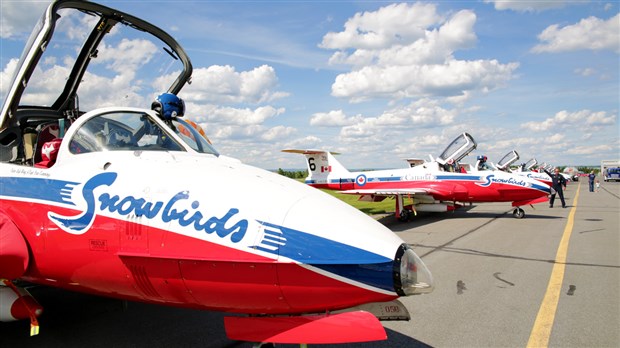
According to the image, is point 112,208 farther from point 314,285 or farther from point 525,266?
point 525,266

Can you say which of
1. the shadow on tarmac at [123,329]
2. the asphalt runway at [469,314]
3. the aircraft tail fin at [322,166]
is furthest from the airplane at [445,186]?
the shadow on tarmac at [123,329]

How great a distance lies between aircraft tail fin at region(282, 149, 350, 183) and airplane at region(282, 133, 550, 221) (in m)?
1.04

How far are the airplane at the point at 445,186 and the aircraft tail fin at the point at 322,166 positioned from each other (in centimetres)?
104

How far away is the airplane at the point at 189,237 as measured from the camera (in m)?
2.75

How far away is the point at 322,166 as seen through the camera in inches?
880

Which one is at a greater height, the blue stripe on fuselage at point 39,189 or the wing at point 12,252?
the blue stripe on fuselage at point 39,189

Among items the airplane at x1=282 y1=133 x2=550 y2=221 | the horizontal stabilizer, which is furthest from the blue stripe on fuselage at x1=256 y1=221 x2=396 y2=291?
the airplane at x1=282 y1=133 x2=550 y2=221

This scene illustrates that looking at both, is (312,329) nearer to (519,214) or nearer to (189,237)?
(189,237)

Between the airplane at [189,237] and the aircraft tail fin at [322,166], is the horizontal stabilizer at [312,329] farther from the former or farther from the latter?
the aircraft tail fin at [322,166]

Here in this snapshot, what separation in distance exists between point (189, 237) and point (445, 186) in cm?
1637

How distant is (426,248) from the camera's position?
1010 cm

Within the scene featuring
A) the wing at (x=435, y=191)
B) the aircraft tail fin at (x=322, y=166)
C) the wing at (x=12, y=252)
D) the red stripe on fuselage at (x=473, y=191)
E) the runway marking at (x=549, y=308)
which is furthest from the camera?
the aircraft tail fin at (x=322, y=166)

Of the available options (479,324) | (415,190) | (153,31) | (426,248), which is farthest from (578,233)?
(153,31)

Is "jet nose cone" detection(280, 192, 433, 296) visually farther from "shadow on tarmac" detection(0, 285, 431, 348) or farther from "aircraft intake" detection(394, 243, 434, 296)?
"shadow on tarmac" detection(0, 285, 431, 348)
